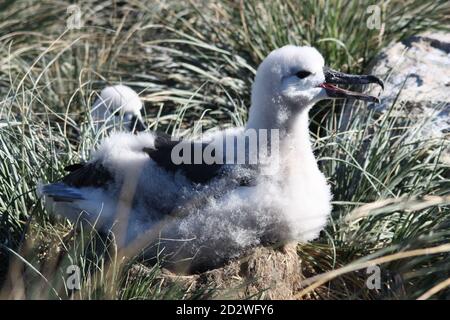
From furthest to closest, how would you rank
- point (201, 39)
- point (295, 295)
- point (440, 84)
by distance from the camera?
1. point (201, 39)
2. point (440, 84)
3. point (295, 295)

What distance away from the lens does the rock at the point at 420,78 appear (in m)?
6.51

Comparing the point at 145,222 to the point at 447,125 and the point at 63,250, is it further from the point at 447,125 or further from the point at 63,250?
the point at 447,125

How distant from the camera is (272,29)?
24.5 ft

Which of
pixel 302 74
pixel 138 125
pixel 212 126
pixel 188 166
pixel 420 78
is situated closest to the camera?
pixel 188 166

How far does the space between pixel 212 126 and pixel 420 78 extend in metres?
1.49

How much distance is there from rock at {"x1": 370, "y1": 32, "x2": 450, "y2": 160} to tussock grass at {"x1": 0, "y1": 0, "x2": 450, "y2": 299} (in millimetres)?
189

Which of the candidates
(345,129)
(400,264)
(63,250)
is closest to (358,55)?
(345,129)

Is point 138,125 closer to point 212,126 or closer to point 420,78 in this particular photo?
point 212,126

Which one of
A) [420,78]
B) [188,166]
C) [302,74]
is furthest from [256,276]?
[420,78]

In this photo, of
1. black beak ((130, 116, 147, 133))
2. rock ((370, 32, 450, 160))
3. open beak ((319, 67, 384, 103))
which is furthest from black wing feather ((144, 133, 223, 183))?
rock ((370, 32, 450, 160))

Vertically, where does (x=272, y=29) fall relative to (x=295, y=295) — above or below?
above

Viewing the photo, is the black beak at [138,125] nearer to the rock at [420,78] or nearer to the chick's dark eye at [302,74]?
the rock at [420,78]

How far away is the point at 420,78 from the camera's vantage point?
22.8ft

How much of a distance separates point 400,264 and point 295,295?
23.6 inches
